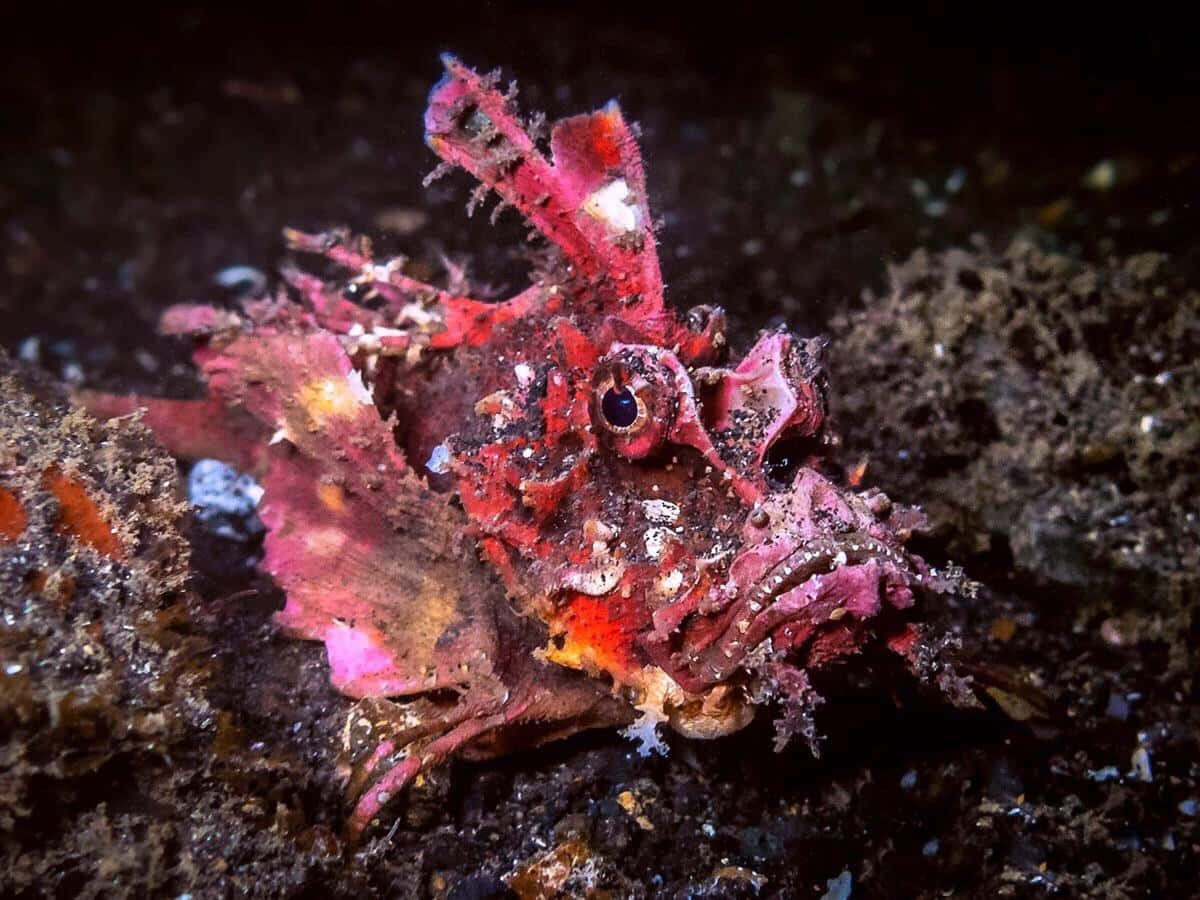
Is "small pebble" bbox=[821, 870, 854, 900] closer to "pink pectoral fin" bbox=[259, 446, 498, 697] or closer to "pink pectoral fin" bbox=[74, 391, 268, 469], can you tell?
"pink pectoral fin" bbox=[259, 446, 498, 697]

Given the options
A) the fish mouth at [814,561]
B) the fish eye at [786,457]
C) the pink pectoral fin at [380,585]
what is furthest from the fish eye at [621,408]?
the pink pectoral fin at [380,585]

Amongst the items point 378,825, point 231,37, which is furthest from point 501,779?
point 231,37

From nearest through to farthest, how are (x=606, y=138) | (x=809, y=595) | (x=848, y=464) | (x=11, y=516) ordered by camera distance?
(x=809, y=595), (x=11, y=516), (x=606, y=138), (x=848, y=464)

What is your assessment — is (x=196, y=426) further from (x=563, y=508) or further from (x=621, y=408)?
(x=621, y=408)

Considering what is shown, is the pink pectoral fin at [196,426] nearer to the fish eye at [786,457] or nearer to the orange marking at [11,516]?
the orange marking at [11,516]

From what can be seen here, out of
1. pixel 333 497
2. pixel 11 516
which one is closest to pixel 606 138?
pixel 333 497

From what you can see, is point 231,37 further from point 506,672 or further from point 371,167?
point 506,672
